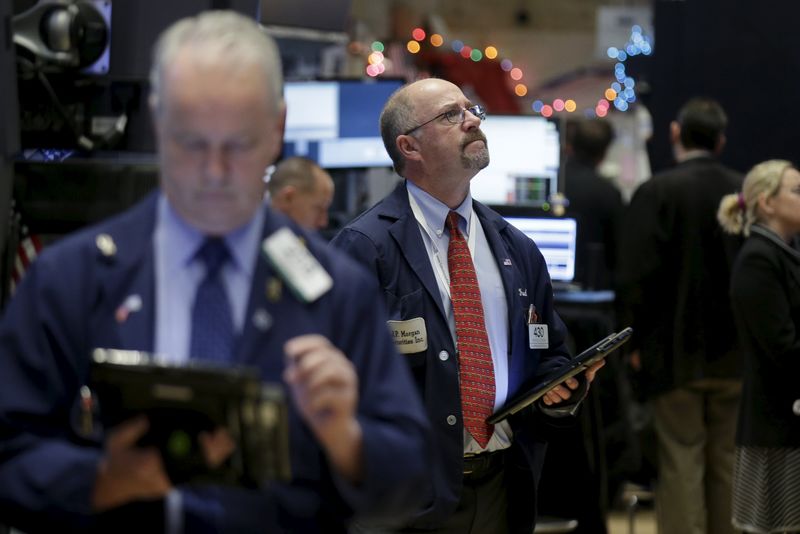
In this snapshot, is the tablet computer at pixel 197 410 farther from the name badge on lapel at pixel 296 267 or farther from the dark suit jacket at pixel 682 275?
the dark suit jacket at pixel 682 275

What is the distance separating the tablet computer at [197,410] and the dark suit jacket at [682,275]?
189 inches

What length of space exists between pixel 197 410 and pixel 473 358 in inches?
75.4

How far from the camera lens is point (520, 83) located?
746 inches

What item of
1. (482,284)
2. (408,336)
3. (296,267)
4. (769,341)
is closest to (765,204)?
(769,341)

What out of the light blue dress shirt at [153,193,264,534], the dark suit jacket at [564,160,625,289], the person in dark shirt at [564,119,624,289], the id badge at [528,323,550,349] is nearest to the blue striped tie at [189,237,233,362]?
the light blue dress shirt at [153,193,264,534]

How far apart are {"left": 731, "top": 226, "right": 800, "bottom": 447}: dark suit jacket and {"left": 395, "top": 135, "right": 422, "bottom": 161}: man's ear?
6.91 feet

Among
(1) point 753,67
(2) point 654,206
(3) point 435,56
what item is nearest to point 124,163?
(2) point 654,206

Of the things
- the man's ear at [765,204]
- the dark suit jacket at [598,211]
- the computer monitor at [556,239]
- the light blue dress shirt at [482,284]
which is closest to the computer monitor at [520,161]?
the dark suit jacket at [598,211]

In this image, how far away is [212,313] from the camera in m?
1.85

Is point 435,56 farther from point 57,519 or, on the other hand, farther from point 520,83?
point 57,519

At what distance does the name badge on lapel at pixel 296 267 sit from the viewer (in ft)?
6.09

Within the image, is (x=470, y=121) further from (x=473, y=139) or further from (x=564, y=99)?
(x=564, y=99)

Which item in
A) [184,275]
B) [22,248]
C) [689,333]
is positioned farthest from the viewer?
[689,333]

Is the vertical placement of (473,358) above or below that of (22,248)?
below
